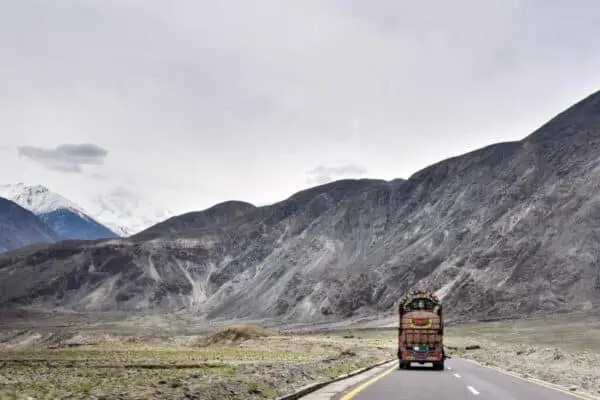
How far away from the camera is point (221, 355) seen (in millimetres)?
66938

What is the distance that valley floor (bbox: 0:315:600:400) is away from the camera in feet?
74.8

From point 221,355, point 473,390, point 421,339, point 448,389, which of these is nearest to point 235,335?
point 221,355

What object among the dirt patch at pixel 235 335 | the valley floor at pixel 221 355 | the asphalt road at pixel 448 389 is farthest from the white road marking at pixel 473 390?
the dirt patch at pixel 235 335

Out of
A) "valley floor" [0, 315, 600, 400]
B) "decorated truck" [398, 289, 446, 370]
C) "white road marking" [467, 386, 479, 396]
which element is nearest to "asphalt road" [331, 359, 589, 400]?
"white road marking" [467, 386, 479, 396]

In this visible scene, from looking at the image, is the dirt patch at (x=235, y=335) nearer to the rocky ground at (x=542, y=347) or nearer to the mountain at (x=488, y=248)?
the rocky ground at (x=542, y=347)

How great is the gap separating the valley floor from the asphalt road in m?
2.17

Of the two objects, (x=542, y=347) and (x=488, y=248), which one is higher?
(x=488, y=248)

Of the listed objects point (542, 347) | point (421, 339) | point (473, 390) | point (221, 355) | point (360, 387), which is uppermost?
point (421, 339)

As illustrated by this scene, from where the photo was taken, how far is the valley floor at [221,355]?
22.8 metres

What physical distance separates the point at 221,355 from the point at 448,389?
45.5 m

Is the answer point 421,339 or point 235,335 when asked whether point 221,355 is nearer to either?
point 421,339

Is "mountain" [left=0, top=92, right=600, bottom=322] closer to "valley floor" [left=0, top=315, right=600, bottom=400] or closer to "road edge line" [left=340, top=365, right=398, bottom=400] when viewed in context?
"valley floor" [left=0, top=315, right=600, bottom=400]

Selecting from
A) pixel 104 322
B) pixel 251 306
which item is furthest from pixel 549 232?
pixel 104 322

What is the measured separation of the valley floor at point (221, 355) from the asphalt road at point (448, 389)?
217cm
